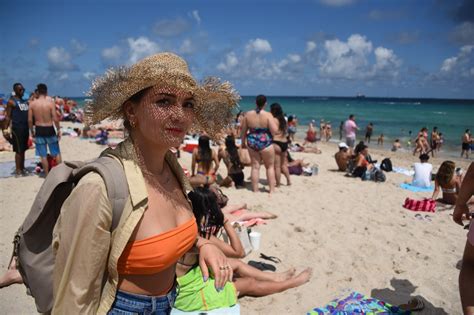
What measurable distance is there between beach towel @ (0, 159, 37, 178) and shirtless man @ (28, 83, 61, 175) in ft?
3.63

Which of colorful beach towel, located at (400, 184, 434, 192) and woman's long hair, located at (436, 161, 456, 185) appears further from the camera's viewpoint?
colorful beach towel, located at (400, 184, 434, 192)

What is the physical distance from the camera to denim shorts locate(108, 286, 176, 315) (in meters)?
1.33

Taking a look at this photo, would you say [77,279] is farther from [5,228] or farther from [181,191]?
[5,228]

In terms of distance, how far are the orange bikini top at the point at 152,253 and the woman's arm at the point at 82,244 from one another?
0.12 meters

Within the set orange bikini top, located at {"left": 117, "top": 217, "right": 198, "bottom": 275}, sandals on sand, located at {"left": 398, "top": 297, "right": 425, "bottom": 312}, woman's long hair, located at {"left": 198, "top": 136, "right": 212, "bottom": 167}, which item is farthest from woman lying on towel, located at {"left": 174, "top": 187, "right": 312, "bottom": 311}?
woman's long hair, located at {"left": 198, "top": 136, "right": 212, "bottom": 167}

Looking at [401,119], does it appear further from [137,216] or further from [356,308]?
[137,216]

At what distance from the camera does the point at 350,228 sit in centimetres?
527

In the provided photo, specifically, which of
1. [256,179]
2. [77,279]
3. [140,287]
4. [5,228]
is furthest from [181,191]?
[256,179]

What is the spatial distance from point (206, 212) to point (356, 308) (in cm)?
152

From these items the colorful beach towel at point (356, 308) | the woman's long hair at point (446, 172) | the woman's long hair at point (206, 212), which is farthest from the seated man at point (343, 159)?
Result: the woman's long hair at point (206, 212)

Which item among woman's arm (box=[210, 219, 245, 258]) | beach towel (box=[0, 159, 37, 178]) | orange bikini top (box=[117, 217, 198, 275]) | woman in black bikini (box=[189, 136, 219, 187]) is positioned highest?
orange bikini top (box=[117, 217, 198, 275])

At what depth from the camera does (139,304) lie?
54.5 inches

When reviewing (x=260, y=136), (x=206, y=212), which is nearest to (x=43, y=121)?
(x=260, y=136)

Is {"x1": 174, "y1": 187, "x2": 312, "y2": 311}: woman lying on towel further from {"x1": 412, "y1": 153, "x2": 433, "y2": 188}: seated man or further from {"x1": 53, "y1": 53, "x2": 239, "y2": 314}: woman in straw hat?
{"x1": 412, "y1": 153, "x2": 433, "y2": 188}: seated man
